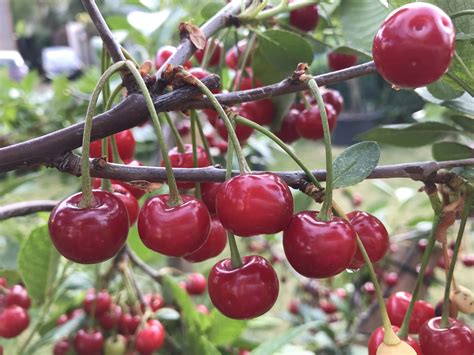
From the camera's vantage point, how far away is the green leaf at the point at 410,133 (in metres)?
0.78

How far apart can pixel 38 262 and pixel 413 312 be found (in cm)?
56

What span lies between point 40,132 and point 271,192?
1.50m

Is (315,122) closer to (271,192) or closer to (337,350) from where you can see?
(271,192)

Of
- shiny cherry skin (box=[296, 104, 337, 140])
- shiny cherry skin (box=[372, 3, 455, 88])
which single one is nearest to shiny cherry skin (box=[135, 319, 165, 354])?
shiny cherry skin (box=[296, 104, 337, 140])

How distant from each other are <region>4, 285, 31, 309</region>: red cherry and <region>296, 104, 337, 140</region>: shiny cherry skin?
1.73ft

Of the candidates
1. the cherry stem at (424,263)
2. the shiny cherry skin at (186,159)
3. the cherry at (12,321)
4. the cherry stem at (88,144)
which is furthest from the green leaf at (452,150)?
the cherry at (12,321)

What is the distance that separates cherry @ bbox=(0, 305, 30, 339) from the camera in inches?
35.7

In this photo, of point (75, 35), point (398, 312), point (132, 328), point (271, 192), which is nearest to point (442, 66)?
point (271, 192)

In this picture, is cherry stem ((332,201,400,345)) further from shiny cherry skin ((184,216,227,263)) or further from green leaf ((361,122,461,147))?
green leaf ((361,122,461,147))

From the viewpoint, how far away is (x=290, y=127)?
2.85 feet

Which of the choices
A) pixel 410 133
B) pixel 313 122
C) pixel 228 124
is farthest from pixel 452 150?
pixel 228 124

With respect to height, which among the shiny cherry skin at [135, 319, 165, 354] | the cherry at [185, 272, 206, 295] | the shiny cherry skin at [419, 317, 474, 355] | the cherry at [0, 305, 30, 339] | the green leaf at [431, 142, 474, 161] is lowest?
the cherry at [185, 272, 206, 295]

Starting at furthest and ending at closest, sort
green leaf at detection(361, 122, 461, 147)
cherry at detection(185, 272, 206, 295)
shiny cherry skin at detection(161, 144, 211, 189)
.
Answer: cherry at detection(185, 272, 206, 295)
green leaf at detection(361, 122, 461, 147)
shiny cherry skin at detection(161, 144, 211, 189)

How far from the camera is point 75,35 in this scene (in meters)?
13.8
